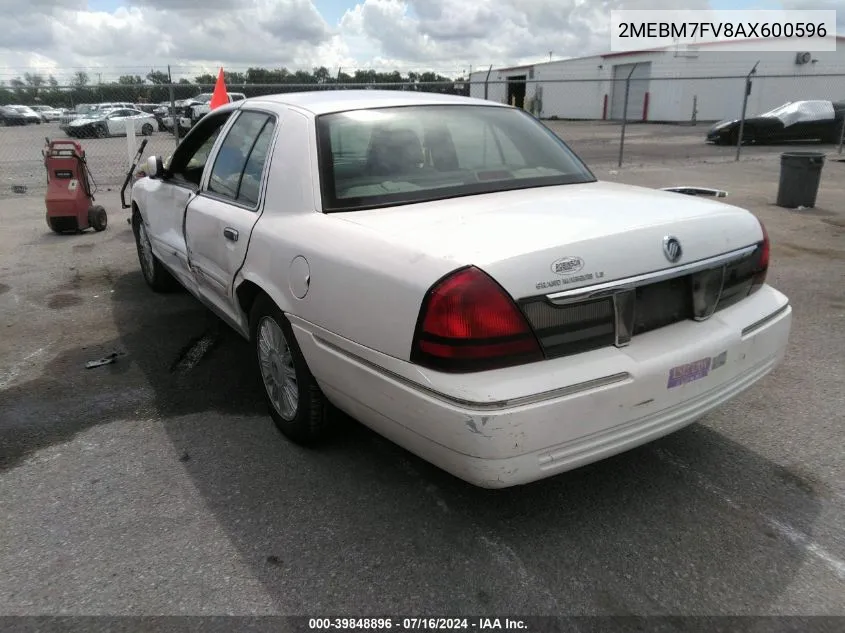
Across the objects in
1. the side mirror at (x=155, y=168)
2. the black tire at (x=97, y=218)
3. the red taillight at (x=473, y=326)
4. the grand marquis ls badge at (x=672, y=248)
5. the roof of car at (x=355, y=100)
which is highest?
the roof of car at (x=355, y=100)

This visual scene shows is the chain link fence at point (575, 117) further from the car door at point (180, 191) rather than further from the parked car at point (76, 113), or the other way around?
the car door at point (180, 191)

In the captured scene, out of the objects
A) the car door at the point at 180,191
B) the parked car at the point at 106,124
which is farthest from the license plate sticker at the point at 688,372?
the parked car at the point at 106,124

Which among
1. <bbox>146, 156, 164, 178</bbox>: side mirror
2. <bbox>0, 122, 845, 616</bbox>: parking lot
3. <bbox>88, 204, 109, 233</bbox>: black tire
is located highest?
<bbox>146, 156, 164, 178</bbox>: side mirror

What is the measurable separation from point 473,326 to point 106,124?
2881 centimetres

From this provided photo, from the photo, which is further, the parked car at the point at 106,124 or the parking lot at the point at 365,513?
the parked car at the point at 106,124

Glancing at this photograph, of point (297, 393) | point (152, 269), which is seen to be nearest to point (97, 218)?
point (152, 269)

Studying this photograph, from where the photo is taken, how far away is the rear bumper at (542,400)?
7.02 feet

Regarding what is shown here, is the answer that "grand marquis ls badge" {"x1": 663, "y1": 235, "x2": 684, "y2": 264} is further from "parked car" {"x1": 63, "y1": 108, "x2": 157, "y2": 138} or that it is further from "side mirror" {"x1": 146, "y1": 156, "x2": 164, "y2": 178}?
"parked car" {"x1": 63, "y1": 108, "x2": 157, "y2": 138}

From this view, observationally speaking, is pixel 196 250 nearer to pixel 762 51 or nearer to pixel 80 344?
pixel 80 344

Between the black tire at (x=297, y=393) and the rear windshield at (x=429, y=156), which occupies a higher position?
the rear windshield at (x=429, y=156)

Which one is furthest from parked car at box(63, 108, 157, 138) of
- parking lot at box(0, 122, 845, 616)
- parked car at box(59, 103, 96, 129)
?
parking lot at box(0, 122, 845, 616)

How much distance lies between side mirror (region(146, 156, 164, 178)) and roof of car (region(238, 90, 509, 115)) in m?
1.14

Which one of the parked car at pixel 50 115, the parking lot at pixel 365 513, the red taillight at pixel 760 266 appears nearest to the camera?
the parking lot at pixel 365 513

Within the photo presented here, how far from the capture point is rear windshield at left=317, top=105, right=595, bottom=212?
2967 mm
